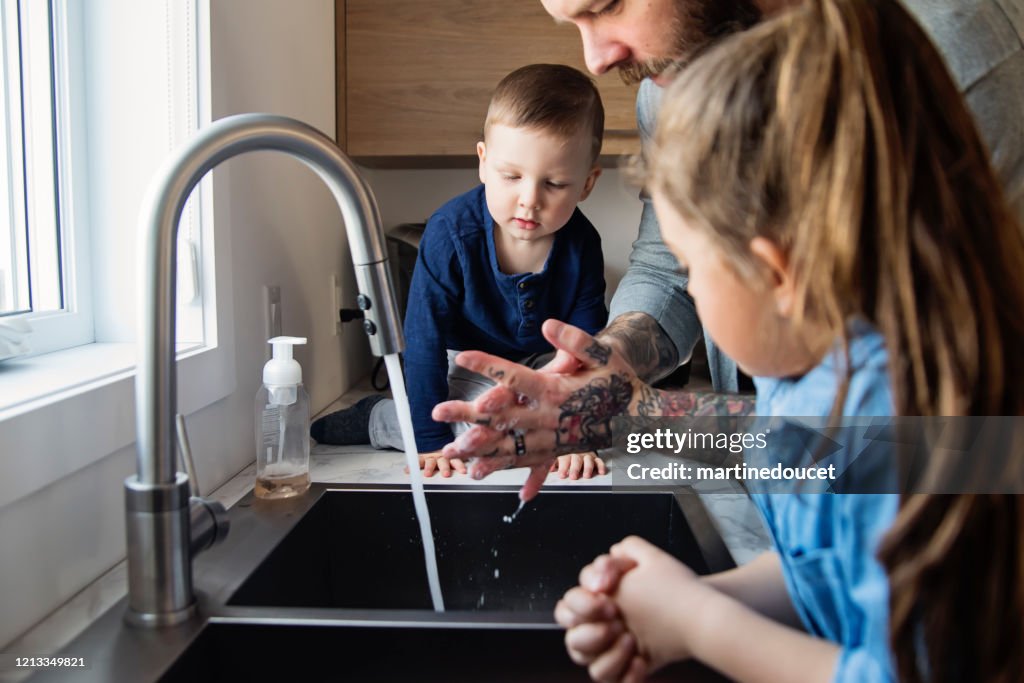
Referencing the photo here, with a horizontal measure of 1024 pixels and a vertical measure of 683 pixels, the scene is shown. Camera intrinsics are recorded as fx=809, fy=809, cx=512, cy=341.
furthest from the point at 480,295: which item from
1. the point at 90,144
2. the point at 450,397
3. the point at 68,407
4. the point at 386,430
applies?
the point at 68,407

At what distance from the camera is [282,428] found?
1030mm

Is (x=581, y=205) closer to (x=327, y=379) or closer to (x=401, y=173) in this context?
(x=401, y=173)

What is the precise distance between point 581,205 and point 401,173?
0.53 m

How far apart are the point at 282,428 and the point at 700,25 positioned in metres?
0.70

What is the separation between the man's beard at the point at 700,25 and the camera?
3.00 feet

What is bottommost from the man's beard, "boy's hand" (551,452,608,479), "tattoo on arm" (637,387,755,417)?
"boy's hand" (551,452,608,479)

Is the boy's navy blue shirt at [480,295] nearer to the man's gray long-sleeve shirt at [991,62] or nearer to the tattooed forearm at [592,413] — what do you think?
the tattooed forearm at [592,413]

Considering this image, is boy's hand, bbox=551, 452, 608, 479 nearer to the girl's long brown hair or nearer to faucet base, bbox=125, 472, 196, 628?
faucet base, bbox=125, 472, 196, 628

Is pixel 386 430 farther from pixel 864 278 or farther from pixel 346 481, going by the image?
pixel 864 278

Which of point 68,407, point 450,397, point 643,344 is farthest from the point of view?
point 450,397

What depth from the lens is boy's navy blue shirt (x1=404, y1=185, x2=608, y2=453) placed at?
5.07 ft

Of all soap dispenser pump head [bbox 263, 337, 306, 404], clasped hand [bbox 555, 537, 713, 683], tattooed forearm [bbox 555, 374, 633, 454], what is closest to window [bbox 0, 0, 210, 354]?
soap dispenser pump head [bbox 263, 337, 306, 404]

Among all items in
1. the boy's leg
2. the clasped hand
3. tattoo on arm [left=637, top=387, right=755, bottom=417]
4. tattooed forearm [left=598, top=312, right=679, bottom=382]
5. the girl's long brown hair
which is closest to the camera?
the girl's long brown hair

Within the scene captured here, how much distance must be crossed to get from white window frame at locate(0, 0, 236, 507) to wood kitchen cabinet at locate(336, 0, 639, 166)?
0.93 m
